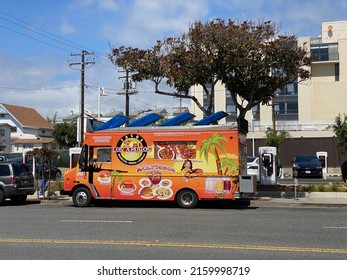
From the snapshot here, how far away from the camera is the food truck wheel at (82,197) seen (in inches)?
659

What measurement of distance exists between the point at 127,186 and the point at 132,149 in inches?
52.8

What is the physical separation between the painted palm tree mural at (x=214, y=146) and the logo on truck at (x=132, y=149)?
197 centimetres

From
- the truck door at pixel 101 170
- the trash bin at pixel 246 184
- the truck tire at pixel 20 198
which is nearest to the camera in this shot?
the trash bin at pixel 246 184

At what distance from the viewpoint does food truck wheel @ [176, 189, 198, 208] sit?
15.8 meters

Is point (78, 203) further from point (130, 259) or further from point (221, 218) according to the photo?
point (130, 259)

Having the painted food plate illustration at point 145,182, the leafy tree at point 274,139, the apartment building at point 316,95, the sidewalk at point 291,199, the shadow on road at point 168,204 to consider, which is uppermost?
the apartment building at point 316,95

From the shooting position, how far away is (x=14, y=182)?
60.1 ft

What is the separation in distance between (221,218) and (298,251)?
16.4 feet

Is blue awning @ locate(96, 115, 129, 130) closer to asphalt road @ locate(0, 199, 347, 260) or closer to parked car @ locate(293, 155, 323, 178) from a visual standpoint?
asphalt road @ locate(0, 199, 347, 260)

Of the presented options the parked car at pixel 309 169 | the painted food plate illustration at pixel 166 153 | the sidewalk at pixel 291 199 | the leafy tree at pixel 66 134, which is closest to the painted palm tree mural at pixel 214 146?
the painted food plate illustration at pixel 166 153

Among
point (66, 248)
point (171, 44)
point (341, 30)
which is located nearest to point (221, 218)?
point (66, 248)

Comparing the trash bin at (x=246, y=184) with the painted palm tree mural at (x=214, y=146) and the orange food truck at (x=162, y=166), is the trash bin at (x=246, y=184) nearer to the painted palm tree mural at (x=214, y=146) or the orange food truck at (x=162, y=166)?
the orange food truck at (x=162, y=166)

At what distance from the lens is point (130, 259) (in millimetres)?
7188

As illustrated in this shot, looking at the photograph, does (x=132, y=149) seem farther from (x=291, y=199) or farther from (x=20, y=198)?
(x=291, y=199)
